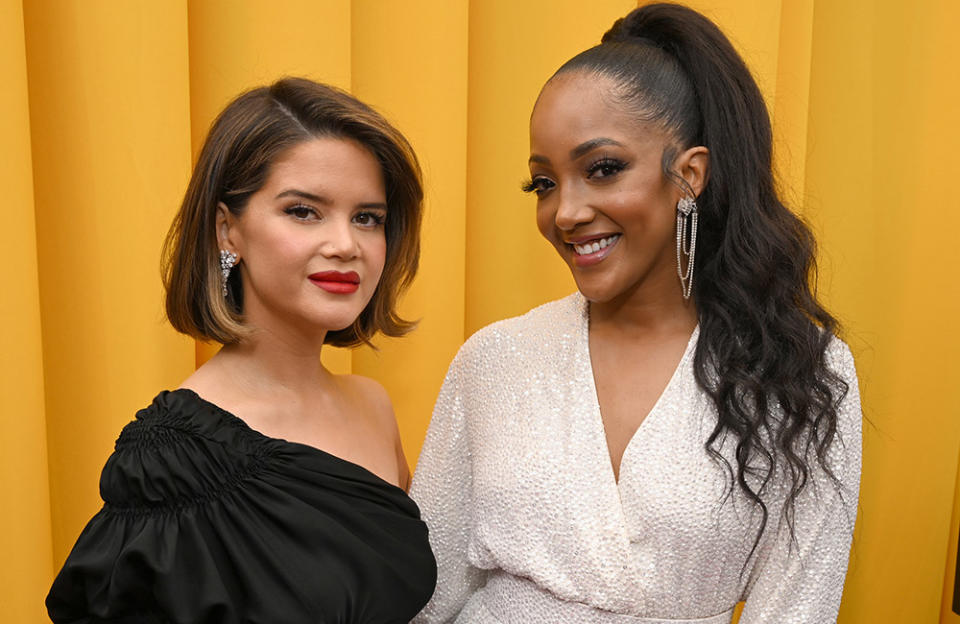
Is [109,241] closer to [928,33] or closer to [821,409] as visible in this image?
[821,409]

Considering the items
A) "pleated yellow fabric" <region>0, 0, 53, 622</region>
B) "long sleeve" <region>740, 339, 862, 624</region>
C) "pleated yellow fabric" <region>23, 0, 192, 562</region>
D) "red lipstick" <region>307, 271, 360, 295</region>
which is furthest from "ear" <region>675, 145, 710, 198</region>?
"pleated yellow fabric" <region>0, 0, 53, 622</region>

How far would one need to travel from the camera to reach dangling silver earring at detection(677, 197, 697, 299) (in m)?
1.11

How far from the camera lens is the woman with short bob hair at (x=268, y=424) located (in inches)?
40.8

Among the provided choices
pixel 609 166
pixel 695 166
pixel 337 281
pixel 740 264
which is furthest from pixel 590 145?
pixel 337 281

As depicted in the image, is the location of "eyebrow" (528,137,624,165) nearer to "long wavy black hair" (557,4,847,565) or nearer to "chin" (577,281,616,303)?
"long wavy black hair" (557,4,847,565)

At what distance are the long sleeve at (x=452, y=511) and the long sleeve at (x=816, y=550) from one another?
1.32 feet

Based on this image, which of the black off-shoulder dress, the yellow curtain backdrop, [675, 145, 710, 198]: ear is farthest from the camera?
the yellow curtain backdrop

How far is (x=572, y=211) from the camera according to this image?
110 cm

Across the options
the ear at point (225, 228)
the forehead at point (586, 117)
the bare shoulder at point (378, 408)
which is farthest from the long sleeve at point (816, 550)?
the ear at point (225, 228)

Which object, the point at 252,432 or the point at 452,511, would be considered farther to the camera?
the point at 452,511

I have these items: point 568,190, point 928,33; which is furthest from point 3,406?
point 928,33

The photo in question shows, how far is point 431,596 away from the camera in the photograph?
4.19ft

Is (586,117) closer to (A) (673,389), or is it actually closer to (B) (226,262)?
(A) (673,389)

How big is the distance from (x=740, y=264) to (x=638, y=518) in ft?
1.11
